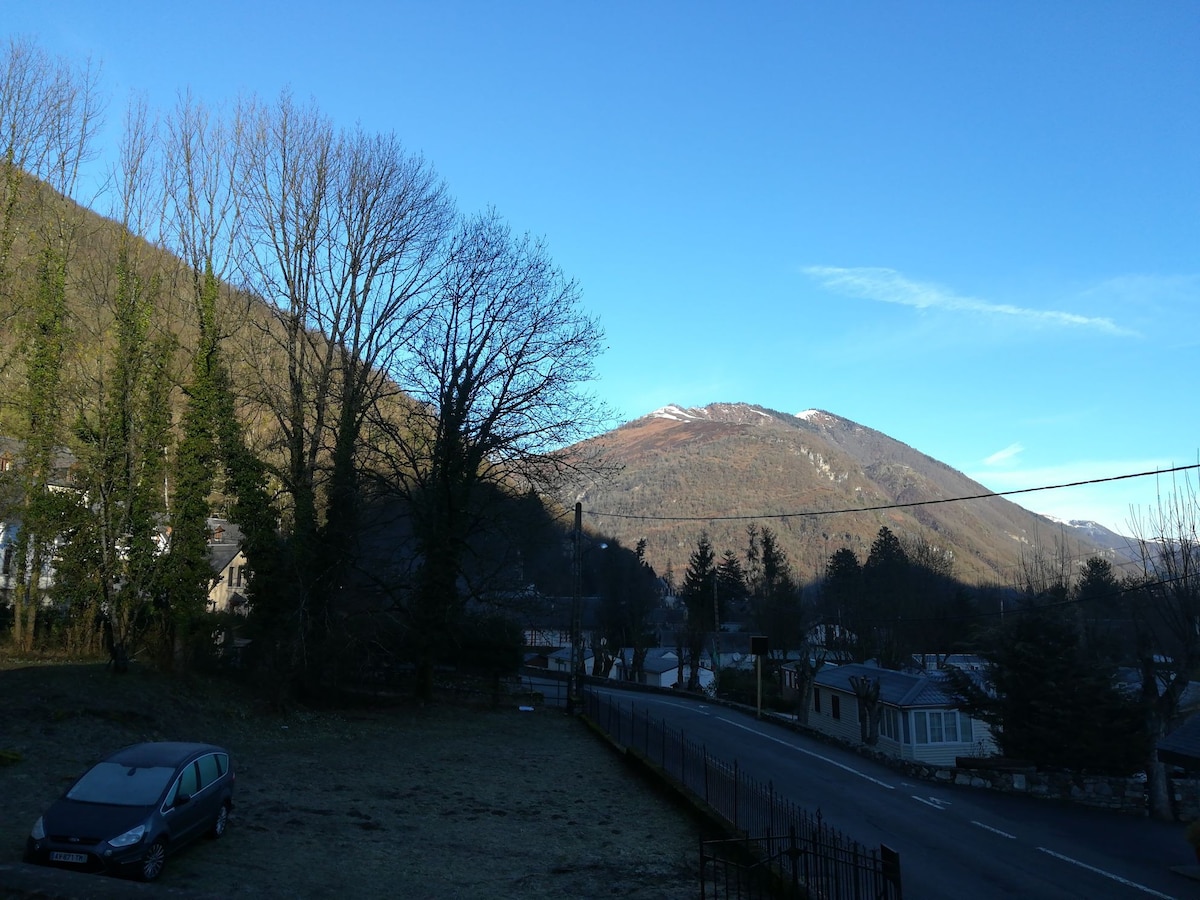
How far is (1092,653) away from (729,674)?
136ft

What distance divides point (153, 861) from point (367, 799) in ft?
19.6

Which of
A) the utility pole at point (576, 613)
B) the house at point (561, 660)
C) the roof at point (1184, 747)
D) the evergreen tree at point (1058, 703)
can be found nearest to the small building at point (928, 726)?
→ the evergreen tree at point (1058, 703)

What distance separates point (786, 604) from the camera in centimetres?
7425

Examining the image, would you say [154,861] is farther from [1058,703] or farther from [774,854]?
[1058,703]

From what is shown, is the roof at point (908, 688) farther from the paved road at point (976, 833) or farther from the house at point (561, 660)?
the house at point (561, 660)

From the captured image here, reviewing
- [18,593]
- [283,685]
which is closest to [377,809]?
[283,685]

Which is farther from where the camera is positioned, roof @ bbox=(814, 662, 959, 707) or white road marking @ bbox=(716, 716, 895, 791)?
roof @ bbox=(814, 662, 959, 707)

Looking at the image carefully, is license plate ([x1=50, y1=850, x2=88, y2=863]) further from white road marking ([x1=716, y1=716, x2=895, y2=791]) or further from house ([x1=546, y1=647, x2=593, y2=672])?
house ([x1=546, y1=647, x2=593, y2=672])

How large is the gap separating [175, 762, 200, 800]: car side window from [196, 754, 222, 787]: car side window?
0.57 feet

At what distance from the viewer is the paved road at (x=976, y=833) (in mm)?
13781

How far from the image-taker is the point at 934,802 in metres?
21.6

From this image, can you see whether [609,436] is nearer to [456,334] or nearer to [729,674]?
[456,334]

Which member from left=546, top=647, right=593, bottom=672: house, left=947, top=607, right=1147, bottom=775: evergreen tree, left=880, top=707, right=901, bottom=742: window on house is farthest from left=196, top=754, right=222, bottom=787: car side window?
left=546, top=647, right=593, bottom=672: house

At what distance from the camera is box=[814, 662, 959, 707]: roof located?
1395 inches
